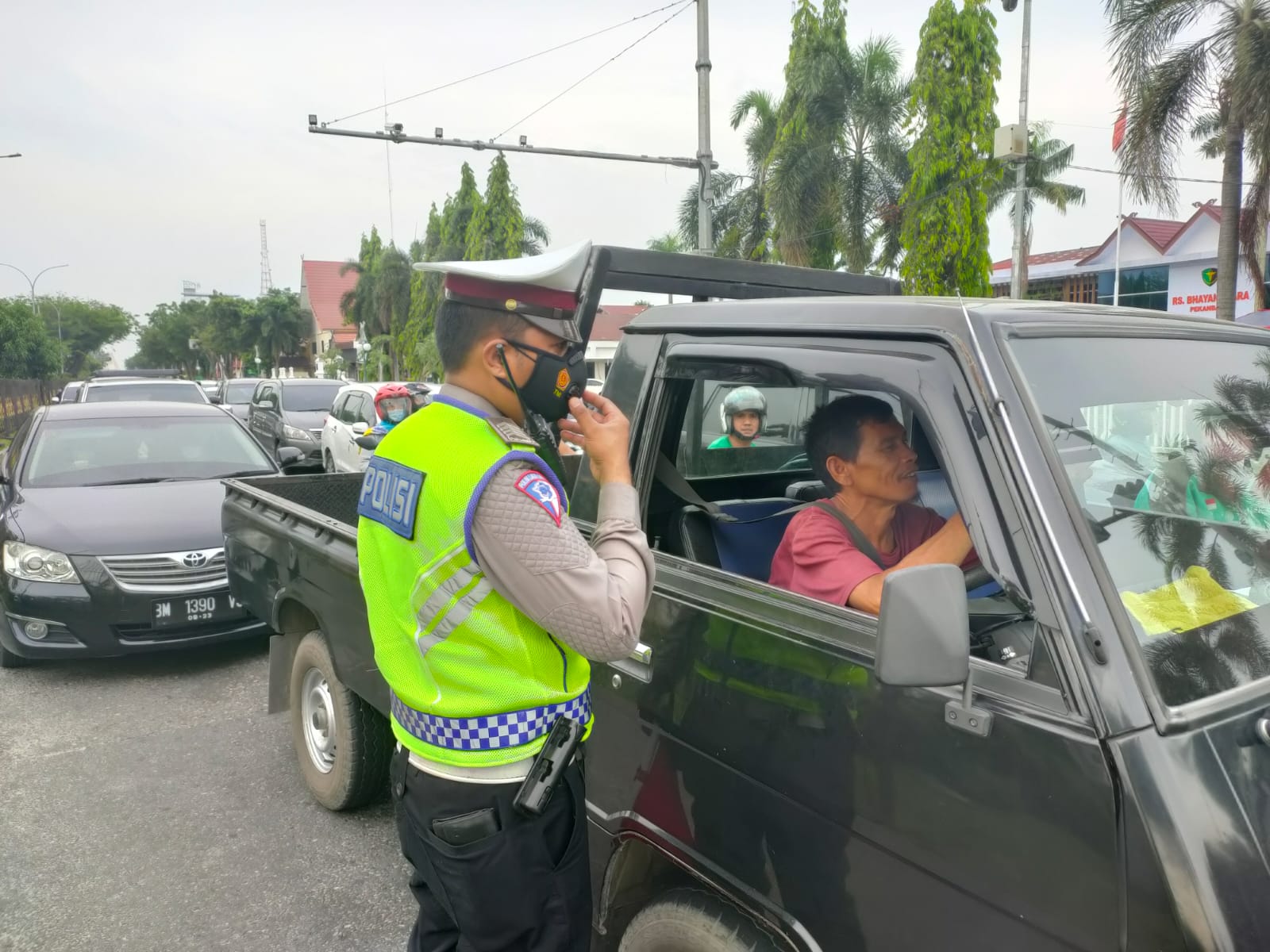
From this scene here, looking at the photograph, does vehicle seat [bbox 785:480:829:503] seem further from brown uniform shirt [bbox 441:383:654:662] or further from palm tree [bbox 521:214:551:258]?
palm tree [bbox 521:214:551:258]

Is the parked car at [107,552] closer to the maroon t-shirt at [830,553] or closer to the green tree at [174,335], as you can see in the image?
the maroon t-shirt at [830,553]

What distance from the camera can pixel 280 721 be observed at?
524cm

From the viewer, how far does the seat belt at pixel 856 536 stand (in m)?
2.33

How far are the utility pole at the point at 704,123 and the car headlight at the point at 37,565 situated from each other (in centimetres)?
1126

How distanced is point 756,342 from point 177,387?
1894cm

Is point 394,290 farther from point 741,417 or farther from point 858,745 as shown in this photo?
point 858,745

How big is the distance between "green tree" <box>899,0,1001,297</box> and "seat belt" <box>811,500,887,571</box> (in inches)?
894

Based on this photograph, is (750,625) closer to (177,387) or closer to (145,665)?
(145,665)

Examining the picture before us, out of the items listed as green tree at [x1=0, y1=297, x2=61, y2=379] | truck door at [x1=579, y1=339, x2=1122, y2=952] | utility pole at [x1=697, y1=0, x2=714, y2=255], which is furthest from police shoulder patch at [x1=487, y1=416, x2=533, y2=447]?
green tree at [x1=0, y1=297, x2=61, y2=379]

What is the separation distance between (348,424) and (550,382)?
14.3 metres

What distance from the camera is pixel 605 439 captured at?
70.7 inches

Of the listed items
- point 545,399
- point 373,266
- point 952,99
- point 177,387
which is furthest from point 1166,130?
point 373,266

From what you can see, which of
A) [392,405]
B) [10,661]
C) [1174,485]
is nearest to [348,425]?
[392,405]

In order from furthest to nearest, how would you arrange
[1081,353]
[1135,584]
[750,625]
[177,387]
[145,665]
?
[177,387]
[145,665]
[750,625]
[1081,353]
[1135,584]
